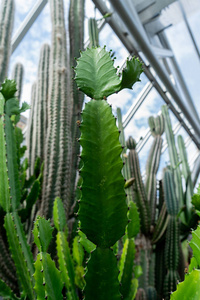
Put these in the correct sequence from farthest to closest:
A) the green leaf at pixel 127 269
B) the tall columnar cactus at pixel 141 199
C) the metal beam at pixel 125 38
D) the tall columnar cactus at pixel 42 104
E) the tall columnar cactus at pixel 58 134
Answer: the metal beam at pixel 125 38, the tall columnar cactus at pixel 141 199, the tall columnar cactus at pixel 42 104, the tall columnar cactus at pixel 58 134, the green leaf at pixel 127 269

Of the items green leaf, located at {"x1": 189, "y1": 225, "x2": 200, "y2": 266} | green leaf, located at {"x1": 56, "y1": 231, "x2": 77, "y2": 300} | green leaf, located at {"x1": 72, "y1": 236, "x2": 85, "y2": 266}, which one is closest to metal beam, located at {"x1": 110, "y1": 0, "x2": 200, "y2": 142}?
green leaf, located at {"x1": 72, "y1": 236, "x2": 85, "y2": 266}

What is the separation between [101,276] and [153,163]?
11.2ft

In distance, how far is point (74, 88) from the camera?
2275 millimetres

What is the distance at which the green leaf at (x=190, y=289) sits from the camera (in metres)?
0.58

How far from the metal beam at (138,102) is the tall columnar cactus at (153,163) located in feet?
2.94

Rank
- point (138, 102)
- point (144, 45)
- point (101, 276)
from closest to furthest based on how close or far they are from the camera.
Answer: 1. point (101, 276)
2. point (144, 45)
3. point (138, 102)

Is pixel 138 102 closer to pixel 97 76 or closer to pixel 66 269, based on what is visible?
pixel 66 269

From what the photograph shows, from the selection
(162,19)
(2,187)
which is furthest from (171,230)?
(162,19)

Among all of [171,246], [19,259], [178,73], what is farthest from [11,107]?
[178,73]

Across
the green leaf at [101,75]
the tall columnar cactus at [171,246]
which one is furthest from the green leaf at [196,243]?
the tall columnar cactus at [171,246]

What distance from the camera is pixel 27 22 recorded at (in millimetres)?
4035

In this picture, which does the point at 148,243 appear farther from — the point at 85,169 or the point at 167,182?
the point at 85,169

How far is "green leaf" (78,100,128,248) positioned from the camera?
0.73 m

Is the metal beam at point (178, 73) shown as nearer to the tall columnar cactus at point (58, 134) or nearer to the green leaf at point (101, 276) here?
the tall columnar cactus at point (58, 134)
